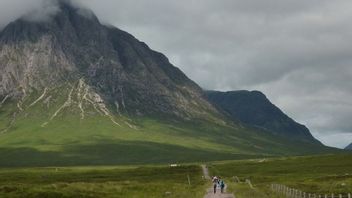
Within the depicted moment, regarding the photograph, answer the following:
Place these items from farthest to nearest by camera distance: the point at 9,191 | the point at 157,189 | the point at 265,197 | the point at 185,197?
the point at 157,189 → the point at 9,191 → the point at 185,197 → the point at 265,197

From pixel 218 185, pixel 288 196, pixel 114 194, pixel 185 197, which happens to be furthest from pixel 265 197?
pixel 114 194

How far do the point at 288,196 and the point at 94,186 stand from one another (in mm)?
42981

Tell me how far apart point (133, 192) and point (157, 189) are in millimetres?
6993

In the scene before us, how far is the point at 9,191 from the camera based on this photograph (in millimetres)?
96375

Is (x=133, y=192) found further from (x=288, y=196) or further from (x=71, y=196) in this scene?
(x=288, y=196)

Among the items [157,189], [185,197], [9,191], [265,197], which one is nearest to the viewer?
[265,197]

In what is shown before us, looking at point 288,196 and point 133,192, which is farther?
point 133,192

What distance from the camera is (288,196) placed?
267ft

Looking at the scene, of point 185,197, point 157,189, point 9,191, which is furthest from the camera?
point 157,189

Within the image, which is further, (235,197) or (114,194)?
(114,194)

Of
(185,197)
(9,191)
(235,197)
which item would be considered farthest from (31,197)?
(235,197)

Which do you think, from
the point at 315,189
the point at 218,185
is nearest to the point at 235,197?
the point at 218,185

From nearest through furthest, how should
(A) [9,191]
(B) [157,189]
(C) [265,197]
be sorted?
(C) [265,197], (A) [9,191], (B) [157,189]

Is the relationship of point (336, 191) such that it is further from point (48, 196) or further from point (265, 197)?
point (48, 196)
